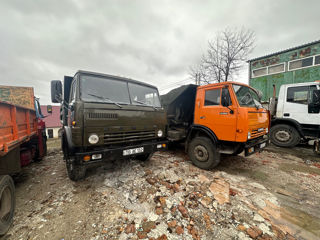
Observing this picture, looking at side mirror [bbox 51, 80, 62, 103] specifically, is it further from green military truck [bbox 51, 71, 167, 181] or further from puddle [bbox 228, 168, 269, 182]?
puddle [bbox 228, 168, 269, 182]

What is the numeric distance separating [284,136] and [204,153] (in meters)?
4.30

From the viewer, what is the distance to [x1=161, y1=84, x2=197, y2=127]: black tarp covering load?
423cm

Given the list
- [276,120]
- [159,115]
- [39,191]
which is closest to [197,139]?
[159,115]

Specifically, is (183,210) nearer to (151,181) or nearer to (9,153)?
(151,181)

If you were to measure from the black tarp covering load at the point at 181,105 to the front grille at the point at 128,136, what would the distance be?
1.72 m

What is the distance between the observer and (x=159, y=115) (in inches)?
125

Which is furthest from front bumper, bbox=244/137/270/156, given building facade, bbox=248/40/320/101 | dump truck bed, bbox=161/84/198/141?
building facade, bbox=248/40/320/101

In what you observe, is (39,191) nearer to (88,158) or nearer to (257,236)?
(88,158)

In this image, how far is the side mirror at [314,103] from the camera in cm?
425

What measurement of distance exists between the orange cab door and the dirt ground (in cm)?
Result: 112

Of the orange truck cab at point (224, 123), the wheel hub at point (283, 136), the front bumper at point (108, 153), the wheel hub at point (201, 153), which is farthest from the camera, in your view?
the wheel hub at point (283, 136)

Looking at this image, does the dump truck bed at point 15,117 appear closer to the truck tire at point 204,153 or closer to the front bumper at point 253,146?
the truck tire at point 204,153

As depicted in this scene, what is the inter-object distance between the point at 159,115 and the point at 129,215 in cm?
208

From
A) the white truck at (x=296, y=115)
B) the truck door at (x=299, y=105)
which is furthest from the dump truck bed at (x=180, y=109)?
the truck door at (x=299, y=105)
